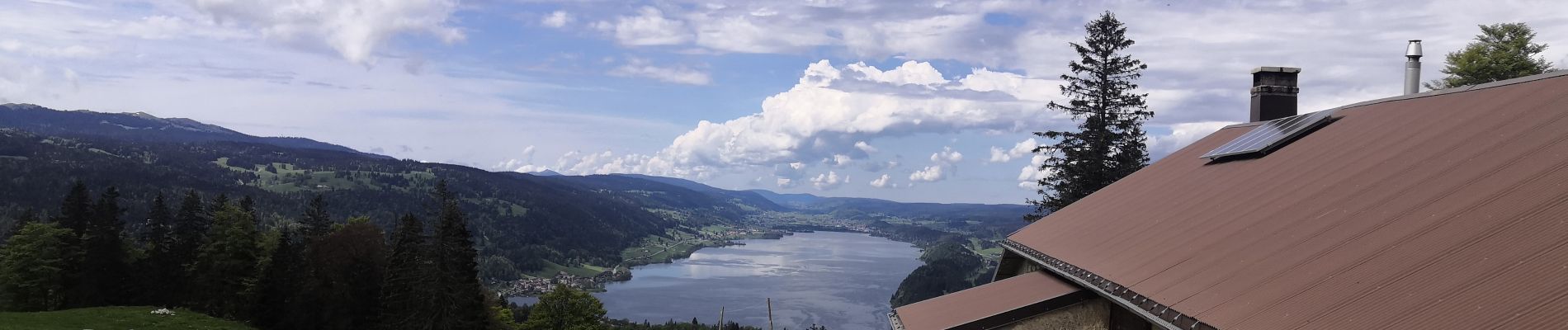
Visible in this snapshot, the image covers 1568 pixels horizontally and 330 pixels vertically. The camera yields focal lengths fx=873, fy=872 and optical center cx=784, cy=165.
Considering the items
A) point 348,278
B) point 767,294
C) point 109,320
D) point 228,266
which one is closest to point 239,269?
point 228,266

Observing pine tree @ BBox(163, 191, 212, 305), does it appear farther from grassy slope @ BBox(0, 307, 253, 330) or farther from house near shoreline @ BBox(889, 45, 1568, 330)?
house near shoreline @ BBox(889, 45, 1568, 330)

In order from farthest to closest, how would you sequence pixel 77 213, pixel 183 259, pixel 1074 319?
pixel 77 213 < pixel 183 259 < pixel 1074 319

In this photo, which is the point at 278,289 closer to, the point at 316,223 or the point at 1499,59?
the point at 316,223

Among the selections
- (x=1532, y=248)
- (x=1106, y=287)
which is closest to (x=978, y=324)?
(x=1106, y=287)

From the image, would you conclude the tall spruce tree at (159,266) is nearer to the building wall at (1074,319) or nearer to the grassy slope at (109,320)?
the grassy slope at (109,320)

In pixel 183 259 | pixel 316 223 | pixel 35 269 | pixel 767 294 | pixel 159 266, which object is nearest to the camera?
pixel 35 269

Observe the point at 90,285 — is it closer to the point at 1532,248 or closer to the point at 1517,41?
the point at 1532,248

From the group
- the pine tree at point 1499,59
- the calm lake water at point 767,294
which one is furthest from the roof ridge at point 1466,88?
the calm lake water at point 767,294
